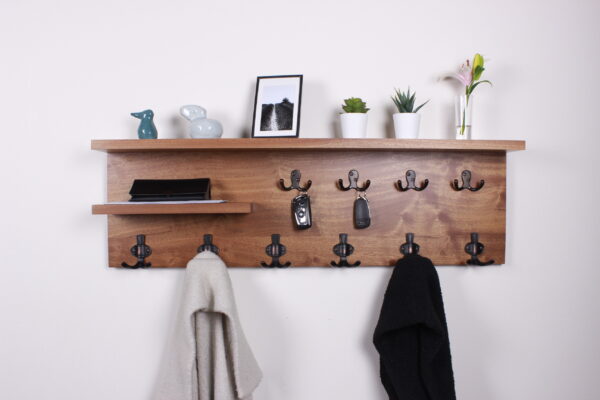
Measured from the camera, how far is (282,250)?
147cm

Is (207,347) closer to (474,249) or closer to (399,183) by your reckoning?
(399,183)

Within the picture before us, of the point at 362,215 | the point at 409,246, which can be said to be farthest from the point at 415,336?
the point at 362,215

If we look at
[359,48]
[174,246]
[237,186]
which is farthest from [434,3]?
[174,246]

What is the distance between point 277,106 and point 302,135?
0.12m

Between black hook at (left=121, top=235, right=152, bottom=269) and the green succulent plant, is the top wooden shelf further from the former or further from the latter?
black hook at (left=121, top=235, right=152, bottom=269)

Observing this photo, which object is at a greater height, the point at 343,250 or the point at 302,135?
the point at 302,135

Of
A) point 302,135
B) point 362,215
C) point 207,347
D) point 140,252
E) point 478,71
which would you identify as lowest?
point 207,347

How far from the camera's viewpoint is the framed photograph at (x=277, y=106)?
1.42m

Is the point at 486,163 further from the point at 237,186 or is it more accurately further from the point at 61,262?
the point at 61,262

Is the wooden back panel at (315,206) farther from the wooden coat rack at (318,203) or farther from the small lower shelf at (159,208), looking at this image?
the small lower shelf at (159,208)

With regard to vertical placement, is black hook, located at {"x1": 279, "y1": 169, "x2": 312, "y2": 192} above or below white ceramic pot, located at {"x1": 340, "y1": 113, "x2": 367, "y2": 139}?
below

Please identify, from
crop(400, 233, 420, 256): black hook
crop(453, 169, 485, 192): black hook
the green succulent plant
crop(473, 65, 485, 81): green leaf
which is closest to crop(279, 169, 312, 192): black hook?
the green succulent plant

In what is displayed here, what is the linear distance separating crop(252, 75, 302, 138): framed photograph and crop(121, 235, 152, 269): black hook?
469 mm

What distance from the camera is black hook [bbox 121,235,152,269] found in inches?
57.3
